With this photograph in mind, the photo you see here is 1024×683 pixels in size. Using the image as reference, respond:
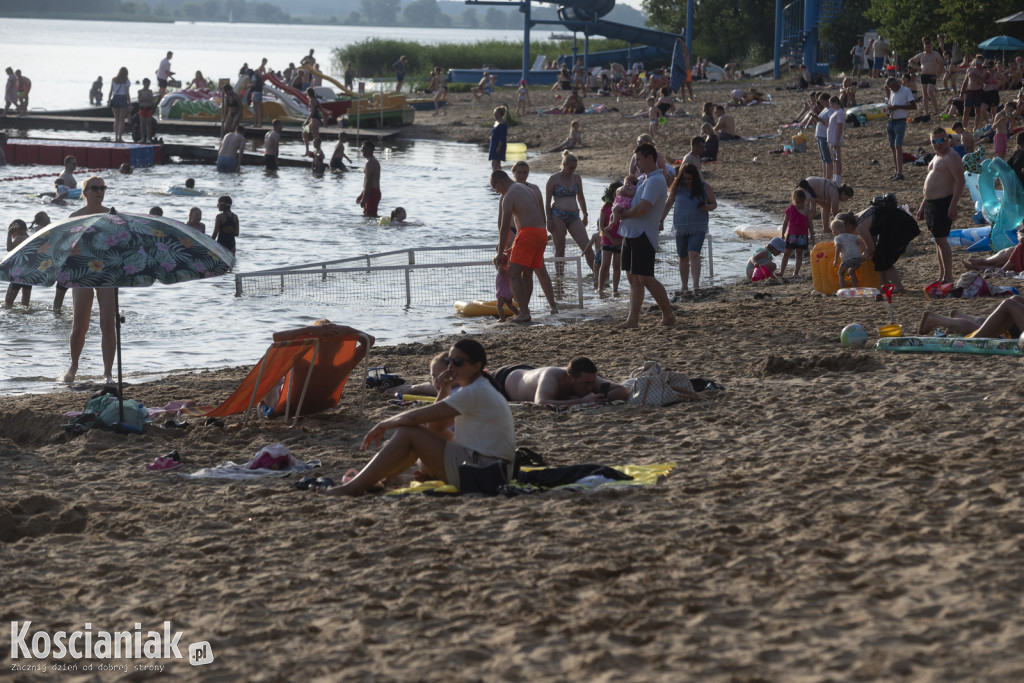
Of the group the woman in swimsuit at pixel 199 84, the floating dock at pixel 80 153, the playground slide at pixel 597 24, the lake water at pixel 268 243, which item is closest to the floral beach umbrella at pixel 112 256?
the lake water at pixel 268 243

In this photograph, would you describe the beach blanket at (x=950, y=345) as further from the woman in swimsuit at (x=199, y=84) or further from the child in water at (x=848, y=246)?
the woman in swimsuit at (x=199, y=84)

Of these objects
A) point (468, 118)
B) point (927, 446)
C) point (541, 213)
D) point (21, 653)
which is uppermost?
point (468, 118)

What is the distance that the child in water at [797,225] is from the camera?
11.4 metres

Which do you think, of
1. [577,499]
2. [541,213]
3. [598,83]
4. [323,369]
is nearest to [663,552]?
[577,499]

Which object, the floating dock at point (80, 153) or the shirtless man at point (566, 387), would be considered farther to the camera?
the floating dock at point (80, 153)

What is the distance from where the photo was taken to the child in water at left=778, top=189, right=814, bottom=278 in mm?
11352

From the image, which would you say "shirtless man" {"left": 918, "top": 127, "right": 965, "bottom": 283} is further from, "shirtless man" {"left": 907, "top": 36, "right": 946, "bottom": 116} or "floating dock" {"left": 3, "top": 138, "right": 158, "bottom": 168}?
"floating dock" {"left": 3, "top": 138, "right": 158, "bottom": 168}

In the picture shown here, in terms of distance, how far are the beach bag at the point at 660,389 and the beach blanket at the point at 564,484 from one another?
1.31 metres

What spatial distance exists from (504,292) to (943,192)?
13.6 ft

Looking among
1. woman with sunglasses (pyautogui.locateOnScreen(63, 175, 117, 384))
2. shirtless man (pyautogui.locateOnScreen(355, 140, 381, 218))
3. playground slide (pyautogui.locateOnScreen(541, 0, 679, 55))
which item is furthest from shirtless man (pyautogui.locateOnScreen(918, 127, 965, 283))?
playground slide (pyautogui.locateOnScreen(541, 0, 679, 55))

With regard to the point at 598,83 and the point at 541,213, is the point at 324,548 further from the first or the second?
the point at 598,83

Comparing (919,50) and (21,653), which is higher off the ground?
(919,50)

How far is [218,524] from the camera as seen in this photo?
5.00 metres

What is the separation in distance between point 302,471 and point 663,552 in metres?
2.33
